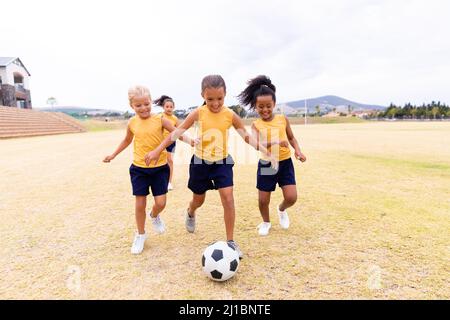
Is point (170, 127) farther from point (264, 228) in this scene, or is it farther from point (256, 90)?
point (264, 228)

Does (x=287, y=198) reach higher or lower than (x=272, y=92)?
lower

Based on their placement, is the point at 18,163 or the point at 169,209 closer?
the point at 169,209

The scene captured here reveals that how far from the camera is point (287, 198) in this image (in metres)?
3.79

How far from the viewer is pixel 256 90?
395 centimetres

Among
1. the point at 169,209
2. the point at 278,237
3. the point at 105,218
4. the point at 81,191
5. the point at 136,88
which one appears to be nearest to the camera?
the point at 136,88

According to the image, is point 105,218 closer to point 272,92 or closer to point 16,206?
point 16,206

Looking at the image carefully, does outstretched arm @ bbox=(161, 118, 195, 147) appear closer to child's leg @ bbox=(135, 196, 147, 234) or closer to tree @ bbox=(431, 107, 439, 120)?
child's leg @ bbox=(135, 196, 147, 234)

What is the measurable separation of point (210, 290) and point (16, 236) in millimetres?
2751

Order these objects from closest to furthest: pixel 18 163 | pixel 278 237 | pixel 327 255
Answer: pixel 327 255 → pixel 278 237 → pixel 18 163

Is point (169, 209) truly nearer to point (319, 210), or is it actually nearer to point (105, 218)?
point (105, 218)

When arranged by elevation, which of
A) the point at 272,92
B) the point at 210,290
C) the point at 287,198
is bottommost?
the point at 210,290

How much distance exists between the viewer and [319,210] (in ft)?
15.2

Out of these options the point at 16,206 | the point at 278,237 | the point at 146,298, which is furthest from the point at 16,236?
the point at 278,237

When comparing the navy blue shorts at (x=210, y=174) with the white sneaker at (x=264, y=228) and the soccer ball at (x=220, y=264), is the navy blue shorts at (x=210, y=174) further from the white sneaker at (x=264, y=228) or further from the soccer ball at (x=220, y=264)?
the white sneaker at (x=264, y=228)
